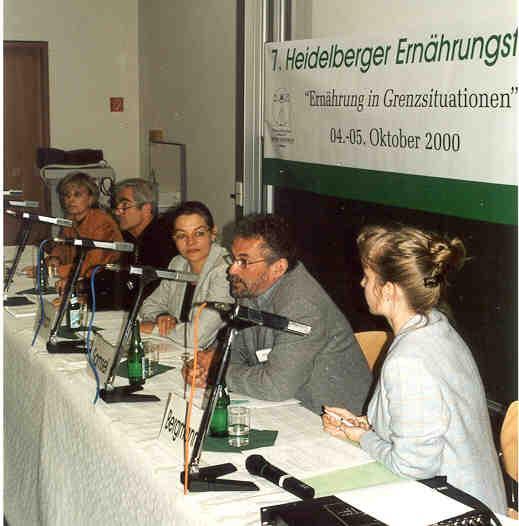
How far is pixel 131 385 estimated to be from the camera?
2578mm

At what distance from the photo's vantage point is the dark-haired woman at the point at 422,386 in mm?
1905

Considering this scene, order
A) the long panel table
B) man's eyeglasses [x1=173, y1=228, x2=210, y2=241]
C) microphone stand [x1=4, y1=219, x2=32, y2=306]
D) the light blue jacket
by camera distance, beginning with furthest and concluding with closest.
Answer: microphone stand [x1=4, y1=219, x2=32, y2=306] < man's eyeglasses [x1=173, y1=228, x2=210, y2=241] < the light blue jacket < the long panel table

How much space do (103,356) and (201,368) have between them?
1.04 feet

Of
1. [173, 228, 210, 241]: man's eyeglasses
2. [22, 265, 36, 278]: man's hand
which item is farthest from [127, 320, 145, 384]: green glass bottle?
[22, 265, 36, 278]: man's hand

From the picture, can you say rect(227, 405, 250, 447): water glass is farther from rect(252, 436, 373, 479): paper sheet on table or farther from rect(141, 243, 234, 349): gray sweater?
rect(141, 243, 234, 349): gray sweater


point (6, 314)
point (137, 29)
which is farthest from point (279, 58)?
point (137, 29)

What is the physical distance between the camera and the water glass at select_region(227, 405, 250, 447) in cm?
210

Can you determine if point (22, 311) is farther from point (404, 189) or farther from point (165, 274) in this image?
point (404, 189)

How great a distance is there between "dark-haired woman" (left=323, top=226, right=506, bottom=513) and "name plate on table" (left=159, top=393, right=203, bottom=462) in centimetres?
40

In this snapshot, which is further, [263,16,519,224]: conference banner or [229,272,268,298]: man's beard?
[263,16,519,224]: conference banner

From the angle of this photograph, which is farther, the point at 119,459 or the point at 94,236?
the point at 94,236

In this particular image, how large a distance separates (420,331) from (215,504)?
2.13 ft

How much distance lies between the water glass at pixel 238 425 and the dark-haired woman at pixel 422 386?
226 mm

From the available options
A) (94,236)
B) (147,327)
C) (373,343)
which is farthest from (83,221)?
(373,343)
